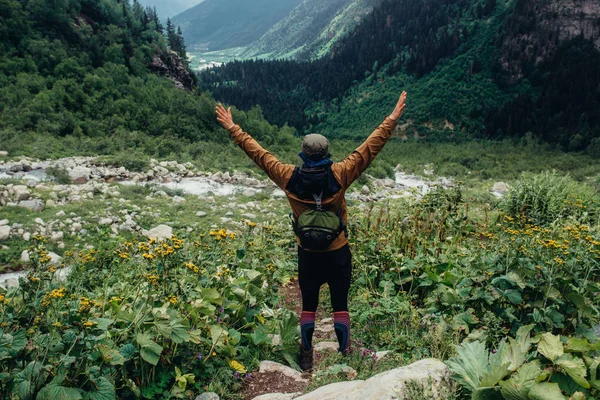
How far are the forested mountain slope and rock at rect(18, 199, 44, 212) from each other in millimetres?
7850

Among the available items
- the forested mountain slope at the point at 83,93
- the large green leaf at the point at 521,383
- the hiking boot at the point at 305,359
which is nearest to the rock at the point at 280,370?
the hiking boot at the point at 305,359

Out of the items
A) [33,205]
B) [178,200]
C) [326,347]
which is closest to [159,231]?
[33,205]

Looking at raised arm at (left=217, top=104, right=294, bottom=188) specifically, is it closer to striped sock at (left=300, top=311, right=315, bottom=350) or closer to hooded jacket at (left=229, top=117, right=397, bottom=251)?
hooded jacket at (left=229, top=117, right=397, bottom=251)

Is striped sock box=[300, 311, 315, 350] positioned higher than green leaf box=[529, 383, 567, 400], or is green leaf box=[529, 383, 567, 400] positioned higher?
green leaf box=[529, 383, 567, 400]

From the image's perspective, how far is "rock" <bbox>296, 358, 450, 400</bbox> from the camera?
199 cm

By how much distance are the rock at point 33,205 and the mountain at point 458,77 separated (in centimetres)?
4525

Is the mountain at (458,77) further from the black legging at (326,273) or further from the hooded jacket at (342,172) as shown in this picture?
the black legging at (326,273)

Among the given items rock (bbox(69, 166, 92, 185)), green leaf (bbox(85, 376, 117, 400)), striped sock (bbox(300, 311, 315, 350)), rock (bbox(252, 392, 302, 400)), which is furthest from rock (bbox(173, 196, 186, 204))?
green leaf (bbox(85, 376, 117, 400))

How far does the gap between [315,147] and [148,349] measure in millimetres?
1861

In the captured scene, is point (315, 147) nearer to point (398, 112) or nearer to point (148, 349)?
point (398, 112)

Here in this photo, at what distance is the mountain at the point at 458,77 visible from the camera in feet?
172

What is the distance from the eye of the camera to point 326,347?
392 centimetres

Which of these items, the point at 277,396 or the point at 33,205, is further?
the point at 33,205

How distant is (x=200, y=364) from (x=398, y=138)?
190ft
